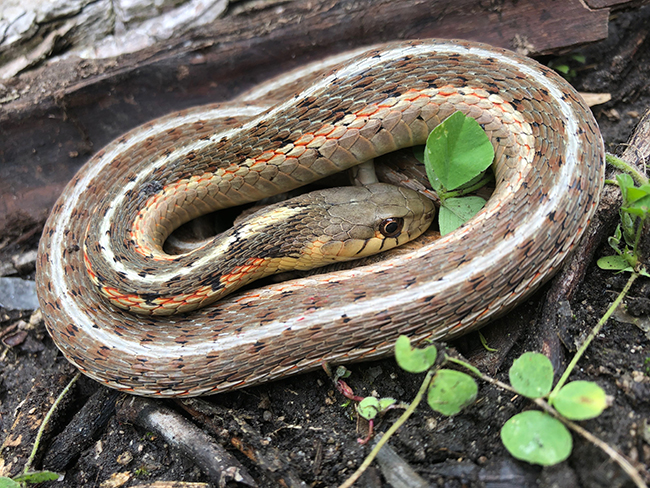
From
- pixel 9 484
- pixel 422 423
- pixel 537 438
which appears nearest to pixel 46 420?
pixel 9 484

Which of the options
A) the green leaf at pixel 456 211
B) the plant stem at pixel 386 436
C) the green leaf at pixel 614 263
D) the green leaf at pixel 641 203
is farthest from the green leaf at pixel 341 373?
the green leaf at pixel 641 203

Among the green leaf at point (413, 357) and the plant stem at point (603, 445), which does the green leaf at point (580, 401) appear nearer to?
the plant stem at point (603, 445)

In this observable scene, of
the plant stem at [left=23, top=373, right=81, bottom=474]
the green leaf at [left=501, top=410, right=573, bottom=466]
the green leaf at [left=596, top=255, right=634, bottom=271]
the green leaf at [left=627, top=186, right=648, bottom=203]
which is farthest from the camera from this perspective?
the plant stem at [left=23, top=373, right=81, bottom=474]

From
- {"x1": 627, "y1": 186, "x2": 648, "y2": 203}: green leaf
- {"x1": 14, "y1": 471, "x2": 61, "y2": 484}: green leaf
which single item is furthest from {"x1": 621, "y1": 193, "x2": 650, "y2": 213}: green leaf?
{"x1": 14, "y1": 471, "x2": 61, "y2": 484}: green leaf

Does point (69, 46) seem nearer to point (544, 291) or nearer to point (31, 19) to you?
point (31, 19)

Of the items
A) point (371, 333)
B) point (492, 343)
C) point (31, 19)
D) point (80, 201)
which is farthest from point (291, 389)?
point (31, 19)

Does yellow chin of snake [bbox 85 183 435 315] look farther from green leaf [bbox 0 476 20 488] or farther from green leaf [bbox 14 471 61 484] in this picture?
green leaf [bbox 0 476 20 488]
